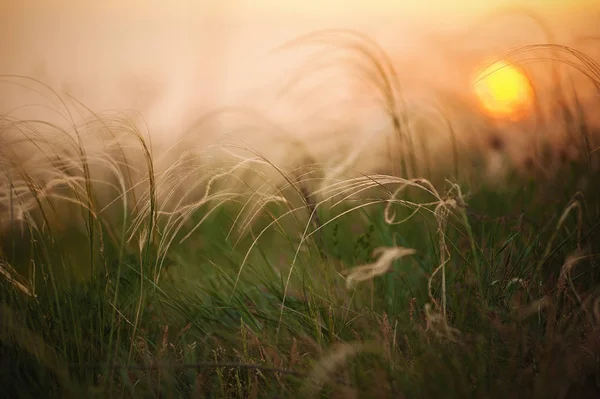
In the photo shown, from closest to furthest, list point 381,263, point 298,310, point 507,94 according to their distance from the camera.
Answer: point 381,263, point 298,310, point 507,94

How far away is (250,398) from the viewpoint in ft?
4.03

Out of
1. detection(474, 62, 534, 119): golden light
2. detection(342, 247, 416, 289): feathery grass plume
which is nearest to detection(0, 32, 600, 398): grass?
detection(342, 247, 416, 289): feathery grass plume

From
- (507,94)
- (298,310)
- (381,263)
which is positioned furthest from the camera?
(507,94)

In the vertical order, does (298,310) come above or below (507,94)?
below

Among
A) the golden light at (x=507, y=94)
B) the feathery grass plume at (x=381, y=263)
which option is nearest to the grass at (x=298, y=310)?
the feathery grass plume at (x=381, y=263)

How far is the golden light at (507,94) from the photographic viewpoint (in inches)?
87.5

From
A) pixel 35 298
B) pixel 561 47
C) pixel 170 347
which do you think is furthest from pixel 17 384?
pixel 561 47

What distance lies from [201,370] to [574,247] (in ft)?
3.07

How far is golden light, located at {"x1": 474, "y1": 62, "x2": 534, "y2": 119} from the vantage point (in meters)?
2.22

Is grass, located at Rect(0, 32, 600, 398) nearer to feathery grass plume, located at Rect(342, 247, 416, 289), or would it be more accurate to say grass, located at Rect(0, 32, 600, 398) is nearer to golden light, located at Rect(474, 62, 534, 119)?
feathery grass plume, located at Rect(342, 247, 416, 289)

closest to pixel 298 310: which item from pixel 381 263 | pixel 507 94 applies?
pixel 381 263

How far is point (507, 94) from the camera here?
7.81 feet

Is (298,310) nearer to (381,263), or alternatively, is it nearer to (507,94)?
(381,263)

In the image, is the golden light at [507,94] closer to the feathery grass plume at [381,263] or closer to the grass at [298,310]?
the grass at [298,310]
